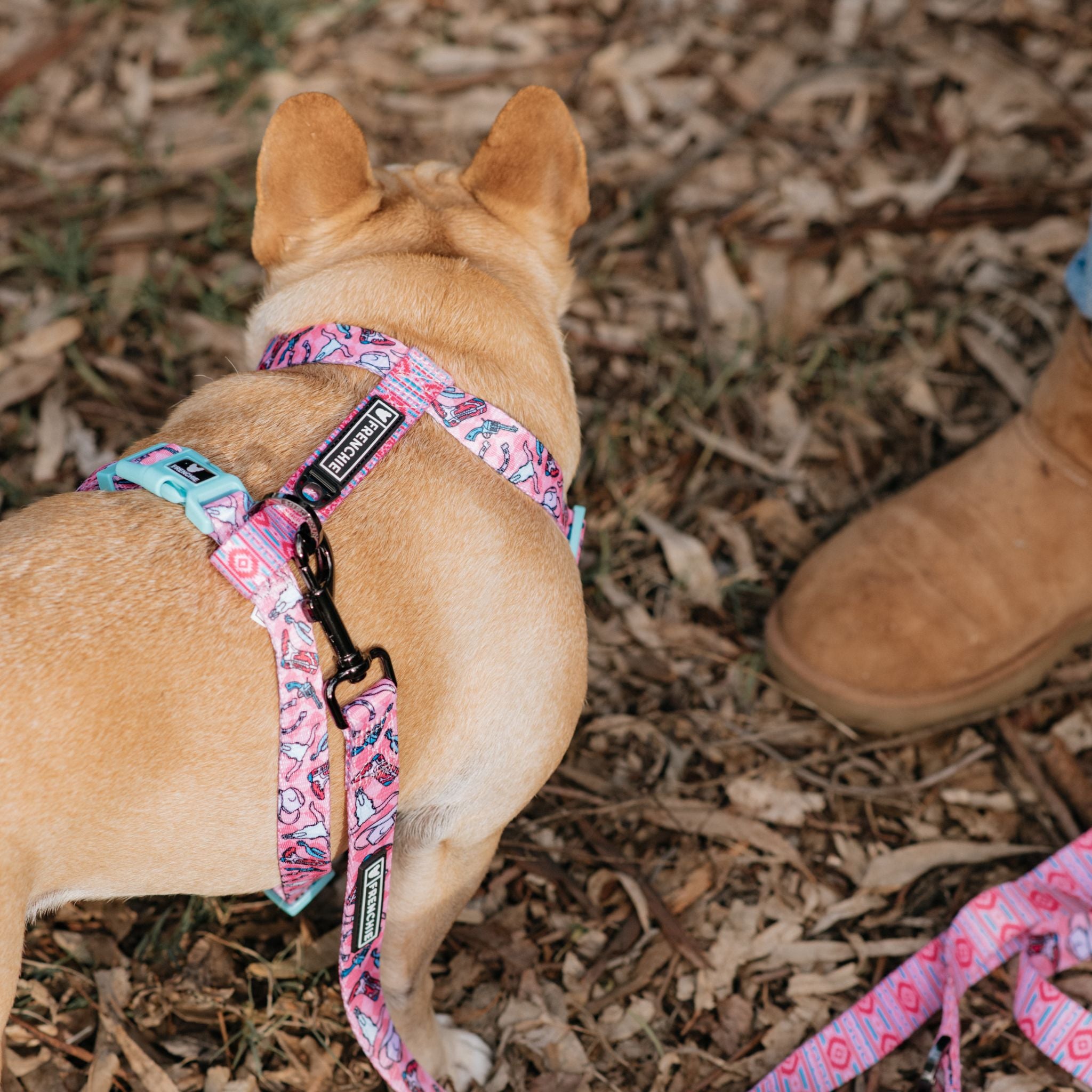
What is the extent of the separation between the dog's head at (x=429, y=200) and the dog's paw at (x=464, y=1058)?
168cm

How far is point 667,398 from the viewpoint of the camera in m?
3.52

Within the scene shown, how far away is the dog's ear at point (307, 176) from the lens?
211cm

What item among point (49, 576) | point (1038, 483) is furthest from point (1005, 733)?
point (49, 576)

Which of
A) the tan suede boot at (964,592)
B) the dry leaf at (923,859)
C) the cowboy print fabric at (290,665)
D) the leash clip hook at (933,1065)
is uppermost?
the cowboy print fabric at (290,665)

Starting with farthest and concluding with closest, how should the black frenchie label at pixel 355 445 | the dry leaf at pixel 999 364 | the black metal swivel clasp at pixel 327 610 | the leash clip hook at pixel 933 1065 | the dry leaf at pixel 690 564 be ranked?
the dry leaf at pixel 999 364
the dry leaf at pixel 690 564
the leash clip hook at pixel 933 1065
the black frenchie label at pixel 355 445
the black metal swivel clasp at pixel 327 610

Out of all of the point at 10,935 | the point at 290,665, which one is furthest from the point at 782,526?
the point at 10,935

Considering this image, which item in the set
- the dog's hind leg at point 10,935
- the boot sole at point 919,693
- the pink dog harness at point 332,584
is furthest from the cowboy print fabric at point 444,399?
the boot sole at point 919,693

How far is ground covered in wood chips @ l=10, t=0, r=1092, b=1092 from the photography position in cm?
240

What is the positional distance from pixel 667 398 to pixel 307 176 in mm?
1640

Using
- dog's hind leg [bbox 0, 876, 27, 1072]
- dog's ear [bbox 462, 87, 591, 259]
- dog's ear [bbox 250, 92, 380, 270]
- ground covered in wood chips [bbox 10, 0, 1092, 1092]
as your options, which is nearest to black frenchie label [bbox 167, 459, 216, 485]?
dog's hind leg [bbox 0, 876, 27, 1072]

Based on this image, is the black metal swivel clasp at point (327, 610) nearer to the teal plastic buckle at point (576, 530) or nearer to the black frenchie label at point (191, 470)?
the black frenchie label at point (191, 470)

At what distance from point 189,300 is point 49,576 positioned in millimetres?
2325

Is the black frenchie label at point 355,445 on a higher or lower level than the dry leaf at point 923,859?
higher

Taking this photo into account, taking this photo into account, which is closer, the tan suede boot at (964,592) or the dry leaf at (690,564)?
the tan suede boot at (964,592)
